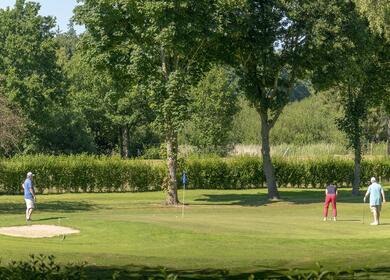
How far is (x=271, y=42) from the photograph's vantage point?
46031 mm

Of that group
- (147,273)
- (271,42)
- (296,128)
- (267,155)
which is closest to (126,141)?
(296,128)

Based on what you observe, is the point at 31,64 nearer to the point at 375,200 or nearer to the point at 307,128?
the point at 307,128

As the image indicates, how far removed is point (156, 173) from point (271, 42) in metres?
19.5

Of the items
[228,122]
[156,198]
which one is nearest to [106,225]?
[156,198]

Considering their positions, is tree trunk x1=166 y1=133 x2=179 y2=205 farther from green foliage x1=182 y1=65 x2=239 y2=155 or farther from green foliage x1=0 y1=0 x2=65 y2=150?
green foliage x1=182 y1=65 x2=239 y2=155

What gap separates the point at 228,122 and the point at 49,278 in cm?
7535

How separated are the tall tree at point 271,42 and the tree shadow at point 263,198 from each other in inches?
77.3

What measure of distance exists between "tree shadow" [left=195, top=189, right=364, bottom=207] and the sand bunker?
2080cm

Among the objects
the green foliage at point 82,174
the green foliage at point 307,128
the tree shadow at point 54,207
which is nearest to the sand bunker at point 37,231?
the tree shadow at point 54,207

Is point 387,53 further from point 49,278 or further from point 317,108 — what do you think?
point 317,108

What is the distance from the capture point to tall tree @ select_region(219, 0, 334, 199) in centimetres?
4466

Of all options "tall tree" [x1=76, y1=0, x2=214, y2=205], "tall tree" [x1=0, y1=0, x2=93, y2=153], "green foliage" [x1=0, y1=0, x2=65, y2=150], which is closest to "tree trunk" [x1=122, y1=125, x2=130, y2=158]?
"tall tree" [x1=0, y1=0, x2=93, y2=153]

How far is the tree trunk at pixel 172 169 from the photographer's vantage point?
147 ft

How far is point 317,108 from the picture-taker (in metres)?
113
